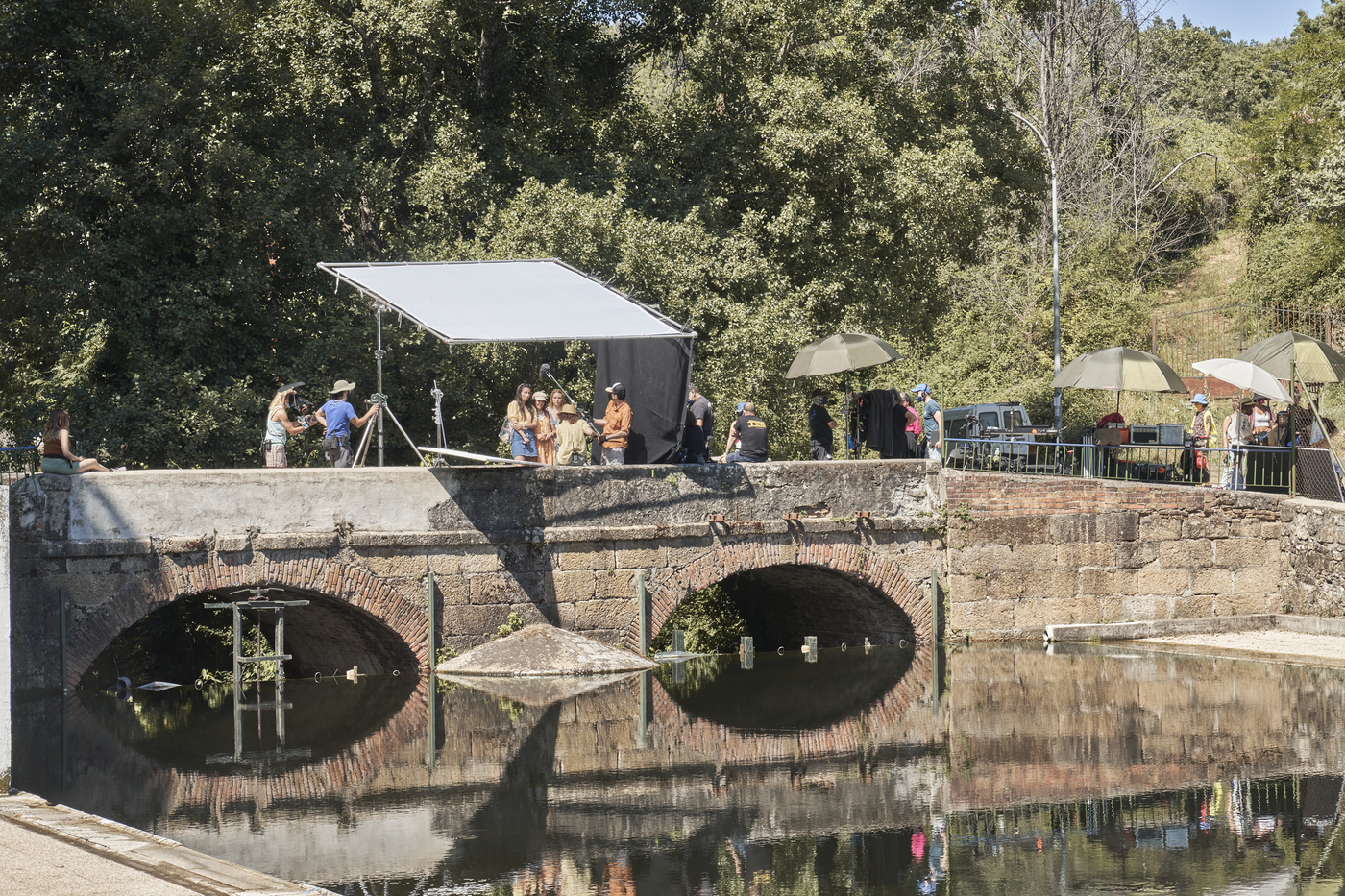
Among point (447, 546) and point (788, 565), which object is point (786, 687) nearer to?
point (788, 565)

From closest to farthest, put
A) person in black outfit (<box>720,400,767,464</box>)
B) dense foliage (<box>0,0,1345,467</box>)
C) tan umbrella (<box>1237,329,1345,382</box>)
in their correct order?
person in black outfit (<box>720,400,767,464</box>)
tan umbrella (<box>1237,329,1345,382</box>)
dense foliage (<box>0,0,1345,467</box>)

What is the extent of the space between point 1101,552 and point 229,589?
10017 mm

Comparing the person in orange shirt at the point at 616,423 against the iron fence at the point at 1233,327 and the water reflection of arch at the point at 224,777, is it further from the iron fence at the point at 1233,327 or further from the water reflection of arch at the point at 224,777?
the iron fence at the point at 1233,327

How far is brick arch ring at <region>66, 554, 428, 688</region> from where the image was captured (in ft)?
43.3

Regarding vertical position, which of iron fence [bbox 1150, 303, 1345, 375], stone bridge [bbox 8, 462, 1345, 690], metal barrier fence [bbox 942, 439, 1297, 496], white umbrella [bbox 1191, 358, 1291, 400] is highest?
iron fence [bbox 1150, 303, 1345, 375]

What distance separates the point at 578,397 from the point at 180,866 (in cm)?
1332

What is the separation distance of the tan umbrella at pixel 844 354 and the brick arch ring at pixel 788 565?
239cm

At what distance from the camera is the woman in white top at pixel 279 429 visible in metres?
14.3

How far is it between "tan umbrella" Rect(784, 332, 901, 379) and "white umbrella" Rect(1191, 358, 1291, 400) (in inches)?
160

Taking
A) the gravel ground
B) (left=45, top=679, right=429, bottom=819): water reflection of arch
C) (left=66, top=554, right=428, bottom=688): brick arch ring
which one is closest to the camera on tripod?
(left=66, top=554, right=428, bottom=688): brick arch ring

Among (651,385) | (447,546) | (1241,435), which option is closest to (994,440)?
(1241,435)

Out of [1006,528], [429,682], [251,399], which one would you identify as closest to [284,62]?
[251,399]

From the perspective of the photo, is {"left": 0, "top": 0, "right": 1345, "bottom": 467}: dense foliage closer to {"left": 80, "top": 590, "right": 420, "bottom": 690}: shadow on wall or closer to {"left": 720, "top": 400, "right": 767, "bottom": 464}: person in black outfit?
{"left": 80, "top": 590, "right": 420, "bottom": 690}: shadow on wall

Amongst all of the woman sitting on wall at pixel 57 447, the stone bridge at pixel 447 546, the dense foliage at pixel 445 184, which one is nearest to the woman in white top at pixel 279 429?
the stone bridge at pixel 447 546
